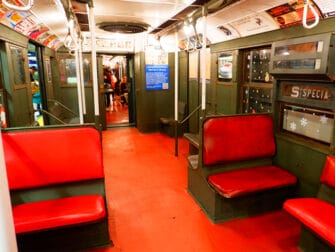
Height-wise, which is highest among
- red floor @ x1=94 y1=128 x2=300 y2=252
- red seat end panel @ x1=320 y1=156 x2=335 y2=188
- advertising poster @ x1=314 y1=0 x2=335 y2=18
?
advertising poster @ x1=314 y1=0 x2=335 y2=18

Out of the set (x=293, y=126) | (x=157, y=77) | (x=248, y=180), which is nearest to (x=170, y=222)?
(x=248, y=180)

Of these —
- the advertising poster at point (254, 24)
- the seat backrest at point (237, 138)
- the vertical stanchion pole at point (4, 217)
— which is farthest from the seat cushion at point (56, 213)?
the advertising poster at point (254, 24)

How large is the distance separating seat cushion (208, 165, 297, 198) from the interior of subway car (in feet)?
0.60

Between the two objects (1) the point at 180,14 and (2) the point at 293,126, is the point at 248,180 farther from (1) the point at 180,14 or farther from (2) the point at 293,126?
(1) the point at 180,14

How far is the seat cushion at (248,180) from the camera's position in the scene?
2.51 meters

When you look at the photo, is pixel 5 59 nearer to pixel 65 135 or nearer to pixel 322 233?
pixel 65 135

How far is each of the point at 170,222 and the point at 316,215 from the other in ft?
4.62

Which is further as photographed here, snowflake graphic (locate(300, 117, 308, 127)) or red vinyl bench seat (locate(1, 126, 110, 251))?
snowflake graphic (locate(300, 117, 308, 127))

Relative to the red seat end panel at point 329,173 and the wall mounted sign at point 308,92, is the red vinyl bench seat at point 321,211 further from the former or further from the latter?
the wall mounted sign at point 308,92

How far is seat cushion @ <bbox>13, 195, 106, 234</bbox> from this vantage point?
6.37 feet

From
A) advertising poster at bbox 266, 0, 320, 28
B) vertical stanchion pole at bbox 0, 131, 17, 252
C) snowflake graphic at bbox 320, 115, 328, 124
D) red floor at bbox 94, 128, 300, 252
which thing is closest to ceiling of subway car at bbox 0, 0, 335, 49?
advertising poster at bbox 266, 0, 320, 28

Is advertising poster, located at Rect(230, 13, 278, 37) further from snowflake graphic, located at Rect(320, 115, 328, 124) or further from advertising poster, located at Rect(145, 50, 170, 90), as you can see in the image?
advertising poster, located at Rect(145, 50, 170, 90)

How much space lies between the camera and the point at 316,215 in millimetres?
1998

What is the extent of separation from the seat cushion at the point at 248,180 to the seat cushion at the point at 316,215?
1.34 feet
